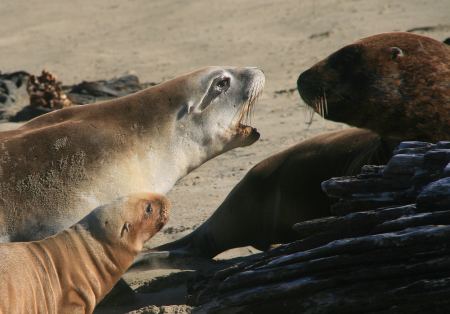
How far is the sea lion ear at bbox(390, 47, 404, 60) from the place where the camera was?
5164 millimetres

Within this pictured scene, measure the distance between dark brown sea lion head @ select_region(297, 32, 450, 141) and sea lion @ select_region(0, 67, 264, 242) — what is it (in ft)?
1.24

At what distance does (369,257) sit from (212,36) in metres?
8.99

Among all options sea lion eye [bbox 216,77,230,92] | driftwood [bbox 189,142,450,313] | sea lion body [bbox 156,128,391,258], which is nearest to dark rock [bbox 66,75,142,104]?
sea lion body [bbox 156,128,391,258]

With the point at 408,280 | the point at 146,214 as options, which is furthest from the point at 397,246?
the point at 146,214

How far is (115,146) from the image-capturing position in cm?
495

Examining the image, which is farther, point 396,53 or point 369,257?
point 396,53

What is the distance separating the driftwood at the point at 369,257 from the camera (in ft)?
10.9

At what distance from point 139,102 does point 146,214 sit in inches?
35.2

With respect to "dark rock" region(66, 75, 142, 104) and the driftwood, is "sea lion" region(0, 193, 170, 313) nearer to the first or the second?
the driftwood

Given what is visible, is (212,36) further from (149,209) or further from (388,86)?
(149,209)

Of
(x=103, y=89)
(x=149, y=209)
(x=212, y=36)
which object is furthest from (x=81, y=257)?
(x=212, y=36)

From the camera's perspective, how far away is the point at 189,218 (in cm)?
645

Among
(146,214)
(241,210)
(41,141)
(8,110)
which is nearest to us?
(146,214)

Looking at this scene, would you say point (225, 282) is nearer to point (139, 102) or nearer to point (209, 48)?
point (139, 102)
